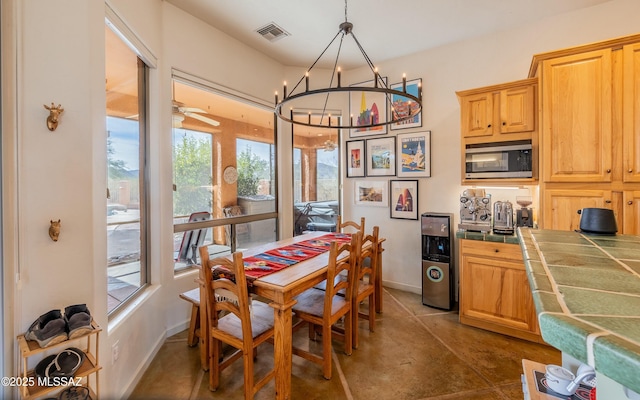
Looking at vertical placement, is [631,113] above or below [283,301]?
above

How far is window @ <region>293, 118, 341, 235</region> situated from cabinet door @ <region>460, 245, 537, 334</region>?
83.7 inches

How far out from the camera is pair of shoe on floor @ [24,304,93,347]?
4.12 ft

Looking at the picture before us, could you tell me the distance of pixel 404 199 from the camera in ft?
12.8

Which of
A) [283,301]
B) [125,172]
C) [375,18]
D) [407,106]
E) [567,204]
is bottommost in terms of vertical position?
[283,301]

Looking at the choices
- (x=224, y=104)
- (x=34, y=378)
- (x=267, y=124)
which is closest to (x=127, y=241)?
(x=34, y=378)

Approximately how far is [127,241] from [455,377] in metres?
2.83

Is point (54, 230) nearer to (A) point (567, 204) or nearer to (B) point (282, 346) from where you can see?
→ (B) point (282, 346)

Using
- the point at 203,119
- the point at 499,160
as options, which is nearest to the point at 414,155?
the point at 499,160

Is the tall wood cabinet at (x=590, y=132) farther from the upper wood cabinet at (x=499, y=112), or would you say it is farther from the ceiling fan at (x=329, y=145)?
the ceiling fan at (x=329, y=145)

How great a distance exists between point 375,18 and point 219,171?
7.97ft

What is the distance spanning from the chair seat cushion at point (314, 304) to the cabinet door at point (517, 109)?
237 centimetres

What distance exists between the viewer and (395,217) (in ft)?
13.1

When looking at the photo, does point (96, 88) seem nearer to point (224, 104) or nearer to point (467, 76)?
point (224, 104)

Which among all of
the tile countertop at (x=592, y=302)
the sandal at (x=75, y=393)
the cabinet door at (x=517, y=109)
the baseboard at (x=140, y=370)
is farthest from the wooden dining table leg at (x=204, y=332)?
the cabinet door at (x=517, y=109)
